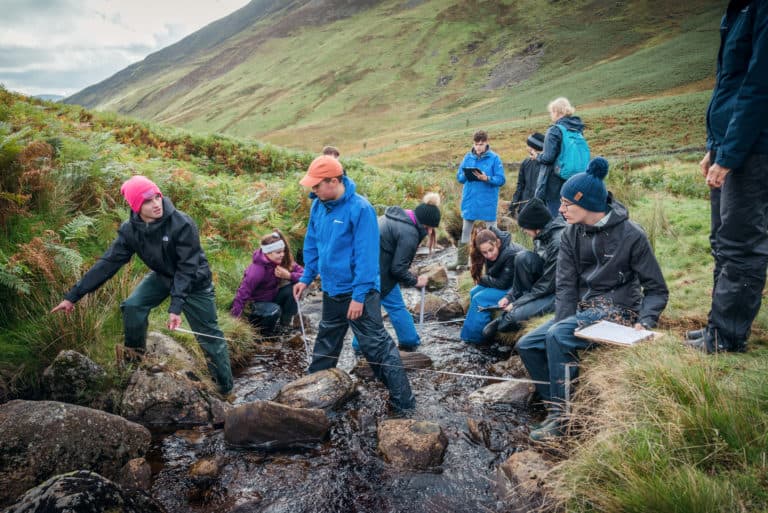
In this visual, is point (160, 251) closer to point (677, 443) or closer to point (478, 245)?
point (478, 245)

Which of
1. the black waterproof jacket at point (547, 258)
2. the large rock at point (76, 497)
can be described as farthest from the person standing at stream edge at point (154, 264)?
the black waterproof jacket at point (547, 258)

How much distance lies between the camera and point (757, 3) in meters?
3.60

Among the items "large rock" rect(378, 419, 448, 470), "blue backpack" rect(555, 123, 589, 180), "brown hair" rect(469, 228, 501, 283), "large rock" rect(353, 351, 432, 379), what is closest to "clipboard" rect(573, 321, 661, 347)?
"large rock" rect(378, 419, 448, 470)

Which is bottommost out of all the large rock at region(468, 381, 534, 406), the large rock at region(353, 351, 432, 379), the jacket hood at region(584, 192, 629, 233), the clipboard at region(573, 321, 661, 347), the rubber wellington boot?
the rubber wellington boot

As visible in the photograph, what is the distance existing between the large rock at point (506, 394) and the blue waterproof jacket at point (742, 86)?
304 centimetres

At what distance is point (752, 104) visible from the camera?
3.53 meters

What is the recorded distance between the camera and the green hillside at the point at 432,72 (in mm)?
58719

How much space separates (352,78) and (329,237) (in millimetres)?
128378

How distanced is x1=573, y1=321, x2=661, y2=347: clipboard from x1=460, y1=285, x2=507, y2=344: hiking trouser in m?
3.05

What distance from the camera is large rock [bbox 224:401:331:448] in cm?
460

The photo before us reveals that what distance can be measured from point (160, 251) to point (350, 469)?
301cm

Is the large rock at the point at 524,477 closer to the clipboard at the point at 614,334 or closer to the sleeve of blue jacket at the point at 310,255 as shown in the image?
the clipboard at the point at 614,334

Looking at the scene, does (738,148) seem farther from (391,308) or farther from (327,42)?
(327,42)

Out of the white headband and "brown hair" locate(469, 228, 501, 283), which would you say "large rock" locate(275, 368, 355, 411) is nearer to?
the white headband
